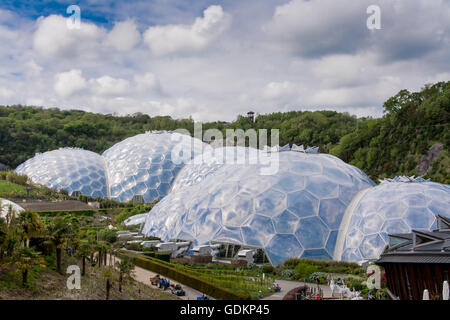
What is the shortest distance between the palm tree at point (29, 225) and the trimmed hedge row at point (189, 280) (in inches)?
239

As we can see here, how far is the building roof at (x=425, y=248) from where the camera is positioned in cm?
962

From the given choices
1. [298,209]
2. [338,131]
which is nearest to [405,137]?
[338,131]

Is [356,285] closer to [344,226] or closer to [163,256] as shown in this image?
[344,226]

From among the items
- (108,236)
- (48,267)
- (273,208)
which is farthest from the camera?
(108,236)

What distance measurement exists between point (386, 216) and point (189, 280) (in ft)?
35.5

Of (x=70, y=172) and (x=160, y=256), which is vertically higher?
(x=70, y=172)

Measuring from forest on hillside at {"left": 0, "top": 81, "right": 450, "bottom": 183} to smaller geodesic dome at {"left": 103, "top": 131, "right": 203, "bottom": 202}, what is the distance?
21.3 meters

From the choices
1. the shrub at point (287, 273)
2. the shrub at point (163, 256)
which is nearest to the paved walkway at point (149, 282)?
the shrub at point (163, 256)

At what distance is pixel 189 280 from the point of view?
1667cm

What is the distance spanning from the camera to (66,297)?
40.3 feet

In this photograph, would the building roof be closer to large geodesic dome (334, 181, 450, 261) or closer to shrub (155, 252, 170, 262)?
large geodesic dome (334, 181, 450, 261)

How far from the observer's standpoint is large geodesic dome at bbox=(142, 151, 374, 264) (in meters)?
21.2

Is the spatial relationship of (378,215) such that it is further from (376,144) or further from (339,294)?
(376,144)

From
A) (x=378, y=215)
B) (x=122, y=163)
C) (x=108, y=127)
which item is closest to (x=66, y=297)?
(x=378, y=215)
